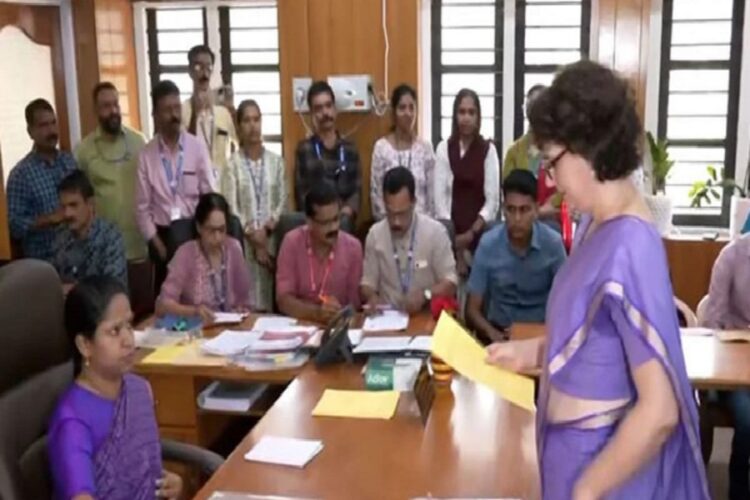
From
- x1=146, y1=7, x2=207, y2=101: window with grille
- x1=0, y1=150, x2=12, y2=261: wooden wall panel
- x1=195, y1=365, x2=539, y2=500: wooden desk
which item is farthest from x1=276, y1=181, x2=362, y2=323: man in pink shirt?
x1=146, y1=7, x2=207, y2=101: window with grille

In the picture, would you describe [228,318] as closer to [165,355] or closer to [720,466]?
[165,355]

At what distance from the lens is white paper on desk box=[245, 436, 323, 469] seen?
216 cm

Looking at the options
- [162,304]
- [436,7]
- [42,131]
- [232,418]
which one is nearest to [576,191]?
[232,418]

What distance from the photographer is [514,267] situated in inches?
146

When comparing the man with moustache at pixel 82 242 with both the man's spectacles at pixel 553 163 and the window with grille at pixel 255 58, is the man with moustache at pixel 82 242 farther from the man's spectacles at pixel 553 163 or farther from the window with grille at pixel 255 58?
the man's spectacles at pixel 553 163

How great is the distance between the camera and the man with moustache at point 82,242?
403 cm

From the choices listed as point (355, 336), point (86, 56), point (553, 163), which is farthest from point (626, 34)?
point (553, 163)

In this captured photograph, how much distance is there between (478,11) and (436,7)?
27 centimetres

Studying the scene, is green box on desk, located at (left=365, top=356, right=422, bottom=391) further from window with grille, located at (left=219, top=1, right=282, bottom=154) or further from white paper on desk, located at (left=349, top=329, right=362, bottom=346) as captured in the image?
window with grille, located at (left=219, top=1, right=282, bottom=154)

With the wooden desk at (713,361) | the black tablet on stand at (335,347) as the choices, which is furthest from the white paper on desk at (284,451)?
the wooden desk at (713,361)

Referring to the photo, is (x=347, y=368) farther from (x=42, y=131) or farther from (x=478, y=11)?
(x=478, y=11)

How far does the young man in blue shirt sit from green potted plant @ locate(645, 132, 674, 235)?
1499 millimetres

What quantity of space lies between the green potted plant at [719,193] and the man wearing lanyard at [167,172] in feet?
9.50

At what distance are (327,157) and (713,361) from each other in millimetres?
2574
